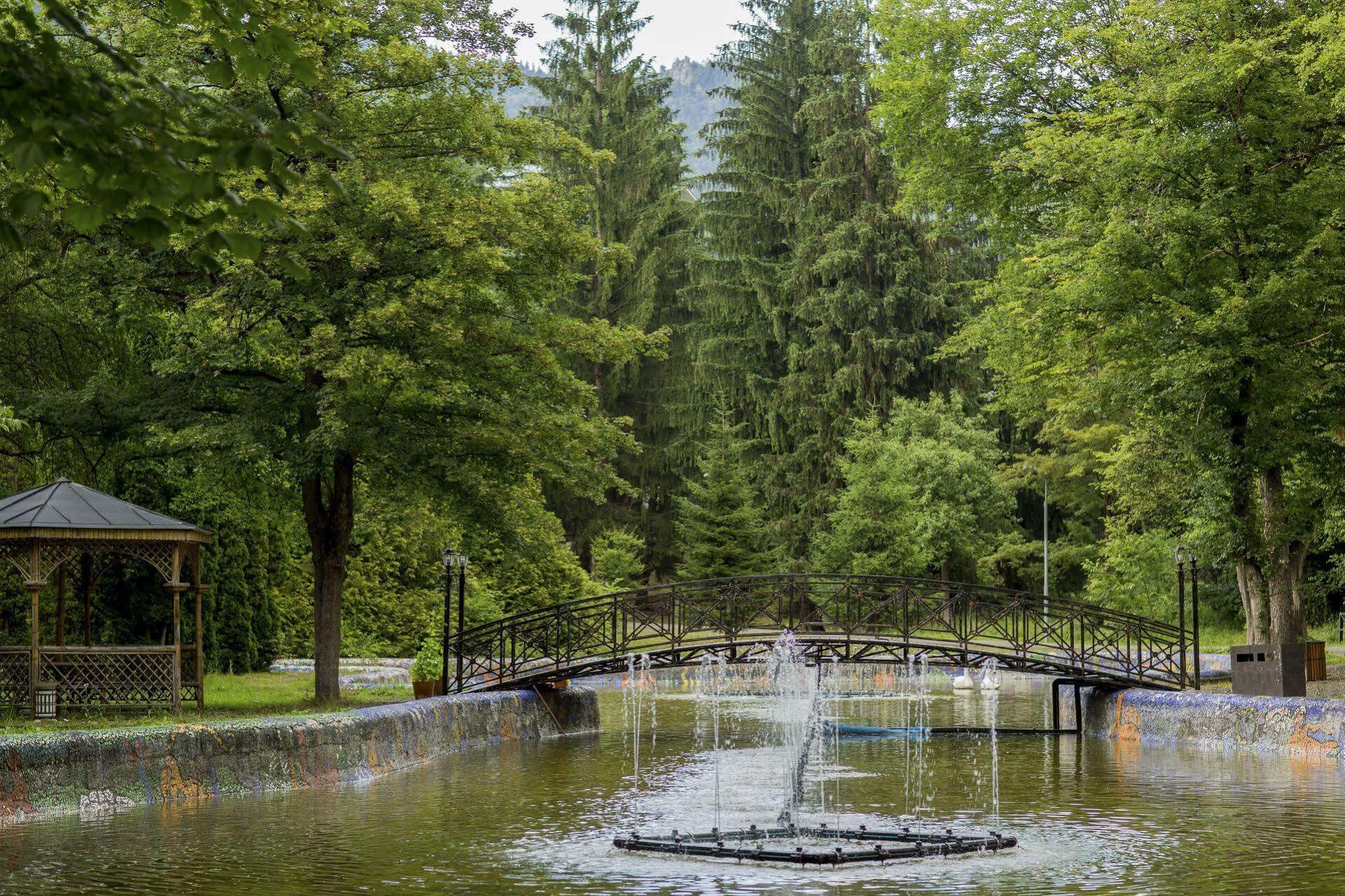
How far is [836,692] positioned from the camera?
1377 inches

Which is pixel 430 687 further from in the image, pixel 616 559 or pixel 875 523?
pixel 875 523

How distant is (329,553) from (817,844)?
12711mm

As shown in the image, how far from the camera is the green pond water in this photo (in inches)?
434

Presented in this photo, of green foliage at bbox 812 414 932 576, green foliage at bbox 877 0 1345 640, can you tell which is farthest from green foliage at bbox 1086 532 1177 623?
green foliage at bbox 877 0 1345 640

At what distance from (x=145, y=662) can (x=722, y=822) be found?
9348 millimetres

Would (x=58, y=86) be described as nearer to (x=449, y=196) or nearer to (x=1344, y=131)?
(x=449, y=196)

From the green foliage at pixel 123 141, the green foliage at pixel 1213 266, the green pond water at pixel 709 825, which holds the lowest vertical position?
the green pond water at pixel 709 825

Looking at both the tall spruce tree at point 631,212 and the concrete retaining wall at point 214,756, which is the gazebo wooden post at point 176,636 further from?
the tall spruce tree at point 631,212

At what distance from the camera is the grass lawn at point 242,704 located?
1802 centimetres

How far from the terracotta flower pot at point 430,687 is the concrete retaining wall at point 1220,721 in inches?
413

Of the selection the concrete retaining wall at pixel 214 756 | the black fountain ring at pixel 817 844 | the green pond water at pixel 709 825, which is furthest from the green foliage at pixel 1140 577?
the black fountain ring at pixel 817 844

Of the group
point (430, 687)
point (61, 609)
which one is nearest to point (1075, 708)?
point (430, 687)

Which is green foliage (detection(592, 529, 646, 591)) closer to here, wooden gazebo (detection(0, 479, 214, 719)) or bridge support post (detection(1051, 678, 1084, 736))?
bridge support post (detection(1051, 678, 1084, 736))

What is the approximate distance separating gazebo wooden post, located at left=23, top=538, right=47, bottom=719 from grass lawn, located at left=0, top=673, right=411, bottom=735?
307mm
